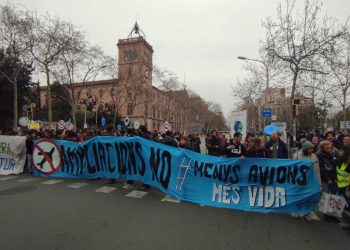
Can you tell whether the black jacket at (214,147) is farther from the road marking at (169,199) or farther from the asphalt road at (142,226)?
the asphalt road at (142,226)

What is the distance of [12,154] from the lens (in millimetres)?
10938

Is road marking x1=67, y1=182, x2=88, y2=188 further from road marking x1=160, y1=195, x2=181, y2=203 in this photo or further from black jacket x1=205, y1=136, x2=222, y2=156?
black jacket x1=205, y1=136, x2=222, y2=156

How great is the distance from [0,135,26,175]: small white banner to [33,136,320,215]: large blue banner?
9.58 ft

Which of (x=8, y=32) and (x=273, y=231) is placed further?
(x=8, y=32)

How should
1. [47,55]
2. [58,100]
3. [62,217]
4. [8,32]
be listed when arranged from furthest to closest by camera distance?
[58,100]
[47,55]
[8,32]
[62,217]

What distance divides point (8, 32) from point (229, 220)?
27.9 metres

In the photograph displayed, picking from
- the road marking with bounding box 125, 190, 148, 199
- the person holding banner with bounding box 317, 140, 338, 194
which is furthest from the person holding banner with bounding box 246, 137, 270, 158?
the road marking with bounding box 125, 190, 148, 199

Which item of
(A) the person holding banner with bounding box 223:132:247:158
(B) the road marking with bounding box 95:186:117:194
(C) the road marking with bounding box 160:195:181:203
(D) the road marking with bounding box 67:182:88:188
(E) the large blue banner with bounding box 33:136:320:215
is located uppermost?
(A) the person holding banner with bounding box 223:132:247:158

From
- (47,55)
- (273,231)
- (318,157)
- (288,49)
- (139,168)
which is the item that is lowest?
(273,231)

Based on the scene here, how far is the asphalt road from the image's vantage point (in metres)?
4.32

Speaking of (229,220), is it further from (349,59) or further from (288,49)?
(349,59)

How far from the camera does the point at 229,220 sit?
5.48 metres

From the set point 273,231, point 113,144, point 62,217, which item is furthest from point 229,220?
point 113,144

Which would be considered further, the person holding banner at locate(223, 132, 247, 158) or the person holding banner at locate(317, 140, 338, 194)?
the person holding banner at locate(223, 132, 247, 158)
